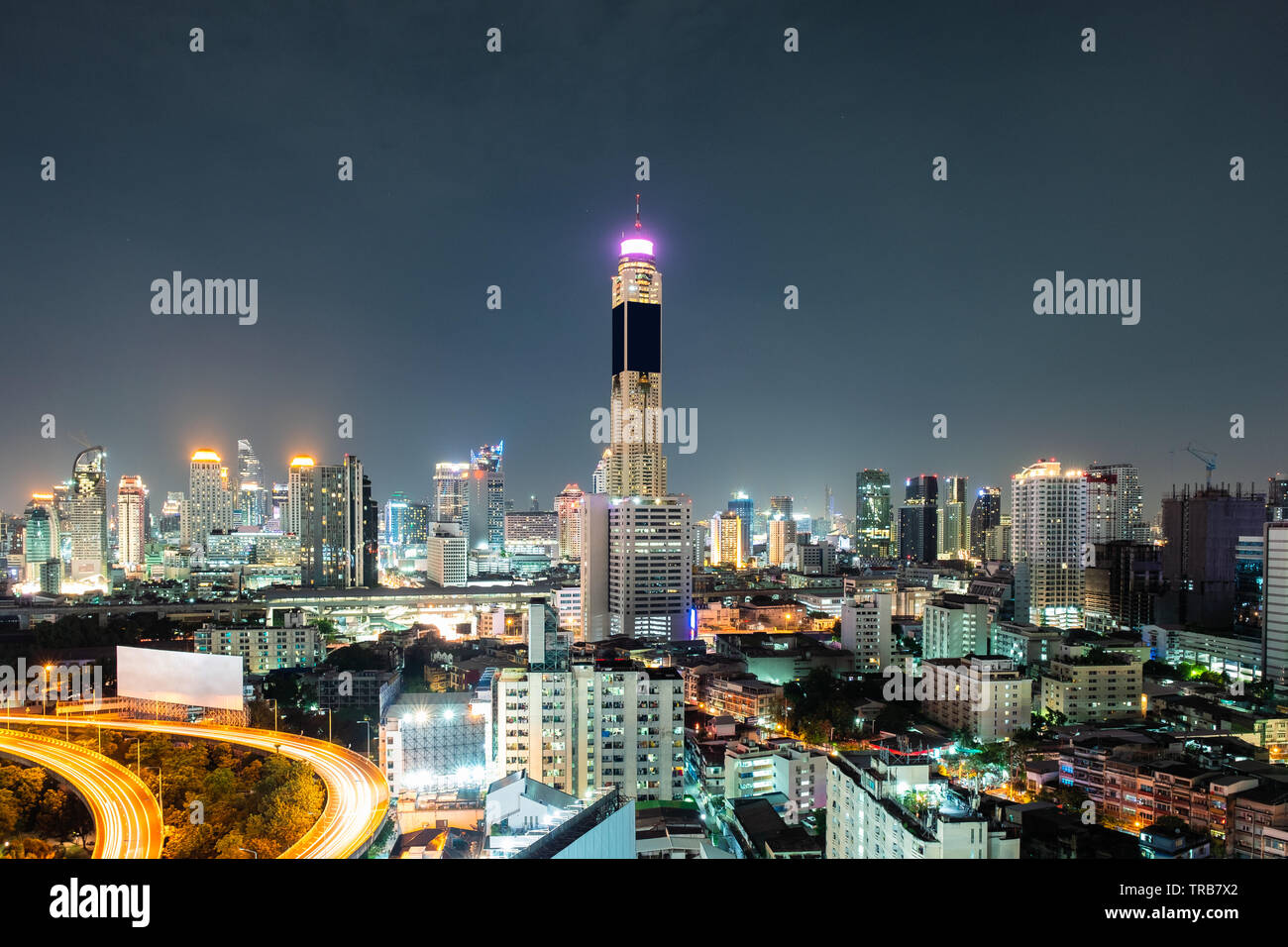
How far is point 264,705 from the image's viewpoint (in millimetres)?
7238

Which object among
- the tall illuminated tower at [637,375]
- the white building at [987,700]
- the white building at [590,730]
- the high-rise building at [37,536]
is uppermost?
the tall illuminated tower at [637,375]

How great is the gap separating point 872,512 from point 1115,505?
11.0 m

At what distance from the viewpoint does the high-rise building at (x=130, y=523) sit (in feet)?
64.1

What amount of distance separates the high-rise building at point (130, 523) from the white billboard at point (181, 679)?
16.3 meters

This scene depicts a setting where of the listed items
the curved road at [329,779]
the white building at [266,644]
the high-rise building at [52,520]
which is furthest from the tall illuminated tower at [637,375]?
the curved road at [329,779]

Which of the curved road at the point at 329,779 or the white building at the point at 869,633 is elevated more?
the curved road at the point at 329,779

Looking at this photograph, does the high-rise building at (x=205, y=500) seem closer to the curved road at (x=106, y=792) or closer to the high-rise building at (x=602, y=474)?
the high-rise building at (x=602, y=474)

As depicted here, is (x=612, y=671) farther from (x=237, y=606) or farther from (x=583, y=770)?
(x=237, y=606)

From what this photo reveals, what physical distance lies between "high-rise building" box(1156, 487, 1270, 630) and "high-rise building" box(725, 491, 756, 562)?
15.7 m

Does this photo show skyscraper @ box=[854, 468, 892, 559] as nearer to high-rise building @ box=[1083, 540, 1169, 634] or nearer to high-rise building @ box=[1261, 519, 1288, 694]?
high-rise building @ box=[1083, 540, 1169, 634]

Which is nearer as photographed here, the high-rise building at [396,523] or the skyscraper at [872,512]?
the skyscraper at [872,512]

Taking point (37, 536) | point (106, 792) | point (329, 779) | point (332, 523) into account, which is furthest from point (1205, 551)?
point (37, 536)
